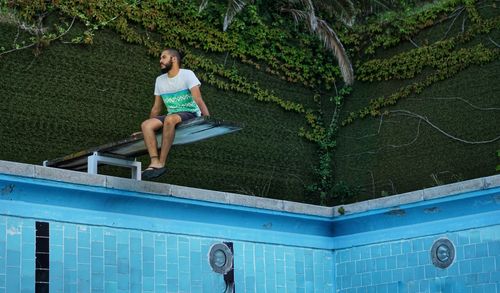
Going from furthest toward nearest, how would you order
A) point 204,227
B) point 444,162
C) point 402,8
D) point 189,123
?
point 402,8 → point 444,162 → point 204,227 → point 189,123

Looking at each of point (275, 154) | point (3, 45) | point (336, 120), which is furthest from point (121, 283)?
point (336, 120)

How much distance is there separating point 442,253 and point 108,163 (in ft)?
12.6

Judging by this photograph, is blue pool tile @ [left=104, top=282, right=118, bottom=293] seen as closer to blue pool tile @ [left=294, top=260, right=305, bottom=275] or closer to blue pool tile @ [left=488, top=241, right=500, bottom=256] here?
blue pool tile @ [left=294, top=260, right=305, bottom=275]

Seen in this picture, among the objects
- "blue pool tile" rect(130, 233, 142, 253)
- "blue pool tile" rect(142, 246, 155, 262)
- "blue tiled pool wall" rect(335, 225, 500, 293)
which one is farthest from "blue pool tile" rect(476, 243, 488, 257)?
"blue pool tile" rect(130, 233, 142, 253)

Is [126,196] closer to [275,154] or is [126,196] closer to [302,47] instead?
[275,154]

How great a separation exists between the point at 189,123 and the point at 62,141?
225 cm

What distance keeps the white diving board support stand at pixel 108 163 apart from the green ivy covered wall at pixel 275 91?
4.62ft

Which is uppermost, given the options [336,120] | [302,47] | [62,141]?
[302,47]

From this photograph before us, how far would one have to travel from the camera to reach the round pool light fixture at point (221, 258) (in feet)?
40.3

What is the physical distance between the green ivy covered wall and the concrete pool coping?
151cm

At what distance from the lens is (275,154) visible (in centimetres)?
1492

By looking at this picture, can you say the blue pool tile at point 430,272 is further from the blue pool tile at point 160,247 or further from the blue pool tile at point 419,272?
the blue pool tile at point 160,247

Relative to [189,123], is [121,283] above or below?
below

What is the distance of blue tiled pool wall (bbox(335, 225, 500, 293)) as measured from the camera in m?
12.0
